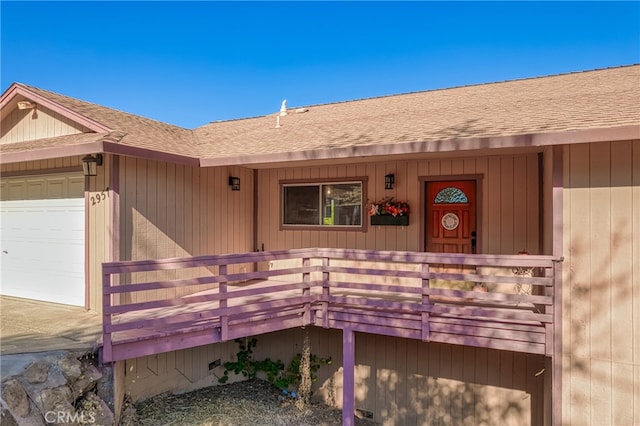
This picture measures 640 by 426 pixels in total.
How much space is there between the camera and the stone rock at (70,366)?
3602 mm

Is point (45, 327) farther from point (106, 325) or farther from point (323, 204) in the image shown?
point (323, 204)

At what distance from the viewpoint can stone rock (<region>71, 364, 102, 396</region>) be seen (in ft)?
12.1

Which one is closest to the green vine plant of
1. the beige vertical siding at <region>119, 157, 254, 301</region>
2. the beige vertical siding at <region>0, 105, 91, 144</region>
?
the beige vertical siding at <region>119, 157, 254, 301</region>

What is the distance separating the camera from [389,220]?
19.7 feet

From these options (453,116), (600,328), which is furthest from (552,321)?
(453,116)

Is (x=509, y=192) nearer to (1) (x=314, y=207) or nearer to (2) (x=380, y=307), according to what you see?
(2) (x=380, y=307)

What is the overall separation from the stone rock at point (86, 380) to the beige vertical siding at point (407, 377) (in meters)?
1.01

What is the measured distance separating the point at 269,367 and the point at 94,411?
3073mm

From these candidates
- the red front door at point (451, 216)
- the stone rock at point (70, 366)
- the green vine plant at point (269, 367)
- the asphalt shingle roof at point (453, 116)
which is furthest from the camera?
the green vine plant at point (269, 367)

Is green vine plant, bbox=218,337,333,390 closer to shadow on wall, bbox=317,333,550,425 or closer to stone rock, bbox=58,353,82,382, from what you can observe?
shadow on wall, bbox=317,333,550,425

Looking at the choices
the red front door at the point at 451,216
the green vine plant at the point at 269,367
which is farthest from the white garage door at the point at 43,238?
the red front door at the point at 451,216

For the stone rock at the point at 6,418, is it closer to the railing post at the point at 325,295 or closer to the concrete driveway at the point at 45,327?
the concrete driveway at the point at 45,327

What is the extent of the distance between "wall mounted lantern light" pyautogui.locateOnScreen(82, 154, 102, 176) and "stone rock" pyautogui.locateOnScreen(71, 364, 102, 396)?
2657mm

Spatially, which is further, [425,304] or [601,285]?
[425,304]
